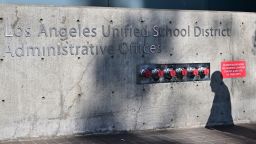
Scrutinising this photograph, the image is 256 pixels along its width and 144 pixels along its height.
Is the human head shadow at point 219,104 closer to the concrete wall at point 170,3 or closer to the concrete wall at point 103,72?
the concrete wall at point 103,72

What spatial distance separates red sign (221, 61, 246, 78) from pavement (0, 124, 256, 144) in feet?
3.84

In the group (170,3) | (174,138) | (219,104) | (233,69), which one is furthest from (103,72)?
(170,3)

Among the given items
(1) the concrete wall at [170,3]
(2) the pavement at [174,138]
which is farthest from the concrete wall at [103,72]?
(1) the concrete wall at [170,3]


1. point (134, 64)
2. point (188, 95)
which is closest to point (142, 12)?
point (134, 64)

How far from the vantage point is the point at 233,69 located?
1030cm

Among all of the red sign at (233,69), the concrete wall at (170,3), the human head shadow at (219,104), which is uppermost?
the concrete wall at (170,3)

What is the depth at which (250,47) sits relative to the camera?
10.5 metres

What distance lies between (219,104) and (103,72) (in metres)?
2.72

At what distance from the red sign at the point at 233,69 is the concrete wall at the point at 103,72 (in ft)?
0.36

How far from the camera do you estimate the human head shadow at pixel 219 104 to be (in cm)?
1006

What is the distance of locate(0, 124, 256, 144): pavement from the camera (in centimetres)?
843

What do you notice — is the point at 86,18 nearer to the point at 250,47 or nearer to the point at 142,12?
the point at 142,12

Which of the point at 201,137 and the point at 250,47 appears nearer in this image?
the point at 201,137

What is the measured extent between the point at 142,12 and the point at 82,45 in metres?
1.39
